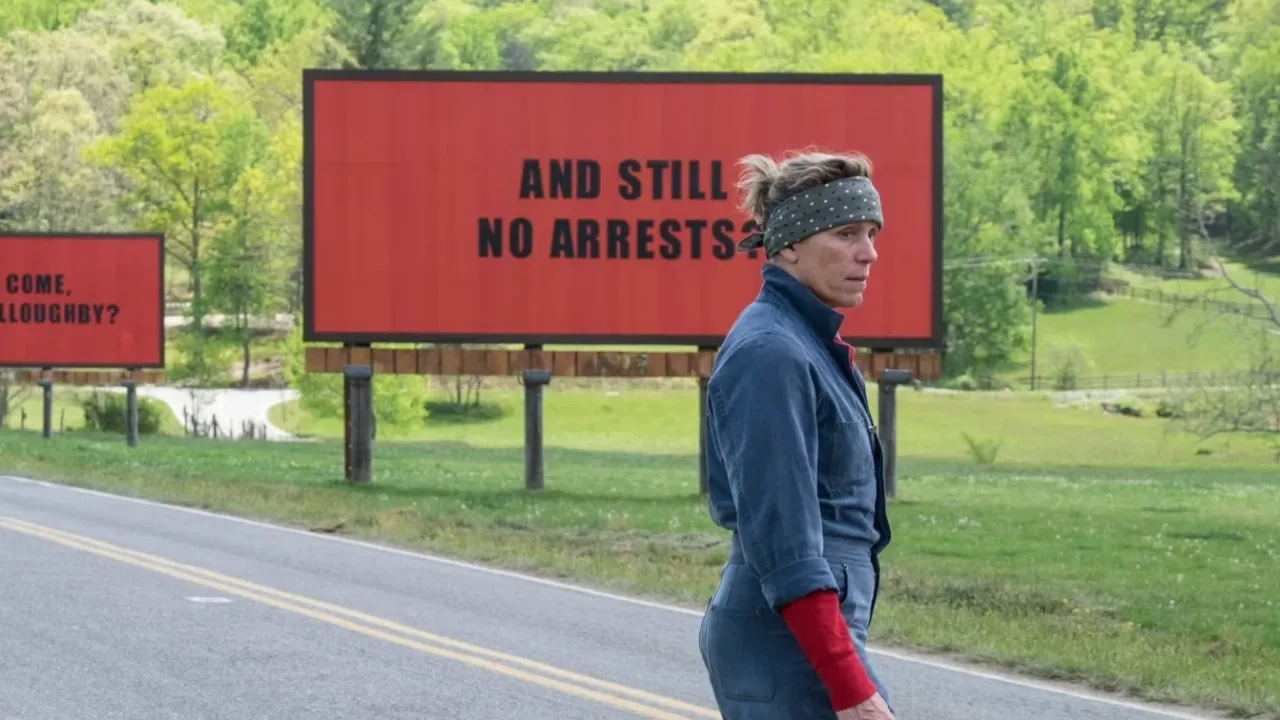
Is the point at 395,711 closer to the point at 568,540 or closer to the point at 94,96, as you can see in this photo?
the point at 568,540

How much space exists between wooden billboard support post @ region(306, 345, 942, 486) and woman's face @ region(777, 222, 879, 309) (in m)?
21.6

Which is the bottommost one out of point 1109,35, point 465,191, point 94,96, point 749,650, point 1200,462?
point 1200,462

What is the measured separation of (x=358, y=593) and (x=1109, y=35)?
494 feet

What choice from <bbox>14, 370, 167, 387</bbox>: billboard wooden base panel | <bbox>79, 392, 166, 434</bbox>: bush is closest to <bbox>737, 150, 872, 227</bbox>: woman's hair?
<bbox>14, 370, 167, 387</bbox>: billboard wooden base panel

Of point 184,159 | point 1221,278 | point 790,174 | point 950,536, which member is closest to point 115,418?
point 184,159

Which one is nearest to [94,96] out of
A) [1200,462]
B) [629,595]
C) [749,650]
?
[1200,462]

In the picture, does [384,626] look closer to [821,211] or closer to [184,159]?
[821,211]

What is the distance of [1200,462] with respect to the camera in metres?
66.2

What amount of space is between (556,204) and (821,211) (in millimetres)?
22466

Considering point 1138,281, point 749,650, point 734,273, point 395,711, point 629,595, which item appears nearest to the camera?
point 749,650

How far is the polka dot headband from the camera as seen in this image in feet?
12.7

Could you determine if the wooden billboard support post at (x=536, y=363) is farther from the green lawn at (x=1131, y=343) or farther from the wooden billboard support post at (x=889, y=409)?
the green lawn at (x=1131, y=343)

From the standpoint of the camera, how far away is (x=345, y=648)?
439 inches

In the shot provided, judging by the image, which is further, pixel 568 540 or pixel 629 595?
pixel 568 540
